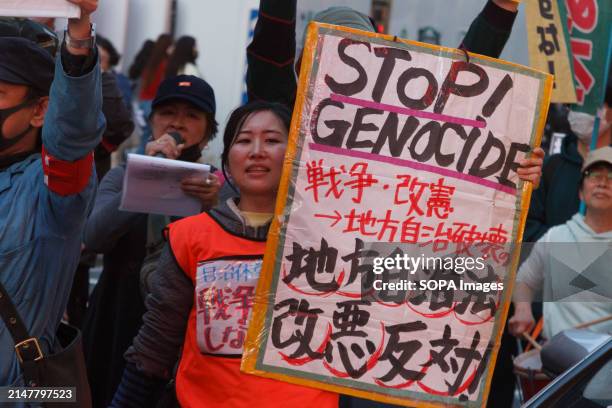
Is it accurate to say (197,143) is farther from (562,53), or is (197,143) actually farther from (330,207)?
(562,53)

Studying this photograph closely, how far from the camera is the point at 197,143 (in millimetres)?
4738

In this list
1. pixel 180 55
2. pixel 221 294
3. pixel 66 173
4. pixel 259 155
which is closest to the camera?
pixel 66 173

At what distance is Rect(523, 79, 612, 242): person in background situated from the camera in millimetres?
6089

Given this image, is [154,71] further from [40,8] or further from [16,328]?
[40,8]

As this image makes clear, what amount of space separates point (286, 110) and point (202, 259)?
1.84 ft

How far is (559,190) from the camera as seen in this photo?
612 cm

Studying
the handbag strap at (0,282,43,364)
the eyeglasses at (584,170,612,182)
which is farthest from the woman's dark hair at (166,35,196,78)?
the handbag strap at (0,282,43,364)

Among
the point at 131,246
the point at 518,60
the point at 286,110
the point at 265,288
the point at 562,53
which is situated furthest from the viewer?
the point at 518,60

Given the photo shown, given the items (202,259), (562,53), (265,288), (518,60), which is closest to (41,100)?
(202,259)

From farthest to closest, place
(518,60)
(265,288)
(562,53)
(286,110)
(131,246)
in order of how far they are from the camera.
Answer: (518,60) < (562,53) < (131,246) < (286,110) < (265,288)

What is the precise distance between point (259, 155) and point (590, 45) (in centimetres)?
314

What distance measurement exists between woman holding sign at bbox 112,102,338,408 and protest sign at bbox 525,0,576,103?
2579 millimetres

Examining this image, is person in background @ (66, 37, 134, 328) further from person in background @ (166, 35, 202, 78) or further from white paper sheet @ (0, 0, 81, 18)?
person in background @ (166, 35, 202, 78)

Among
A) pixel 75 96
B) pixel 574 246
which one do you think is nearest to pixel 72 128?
pixel 75 96
